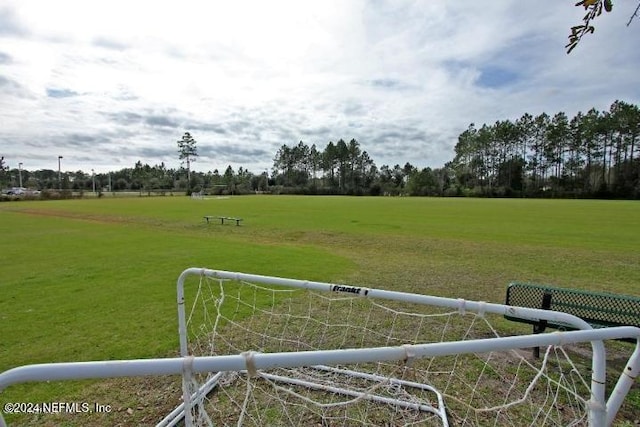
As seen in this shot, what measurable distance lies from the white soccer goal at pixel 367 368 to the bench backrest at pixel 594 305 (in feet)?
1.73

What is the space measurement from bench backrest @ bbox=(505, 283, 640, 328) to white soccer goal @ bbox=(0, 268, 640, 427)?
20.8 inches

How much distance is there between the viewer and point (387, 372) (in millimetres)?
4379

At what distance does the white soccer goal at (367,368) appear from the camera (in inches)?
64.7

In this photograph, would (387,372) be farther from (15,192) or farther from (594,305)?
(15,192)

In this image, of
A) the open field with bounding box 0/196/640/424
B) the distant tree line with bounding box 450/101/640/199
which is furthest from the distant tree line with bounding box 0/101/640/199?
the open field with bounding box 0/196/640/424

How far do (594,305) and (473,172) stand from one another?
323ft

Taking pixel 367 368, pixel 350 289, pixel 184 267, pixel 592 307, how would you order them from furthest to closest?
pixel 184 267, pixel 592 307, pixel 367 368, pixel 350 289

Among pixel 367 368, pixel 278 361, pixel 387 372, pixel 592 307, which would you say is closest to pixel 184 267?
pixel 367 368

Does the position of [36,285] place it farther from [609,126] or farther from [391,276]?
[609,126]

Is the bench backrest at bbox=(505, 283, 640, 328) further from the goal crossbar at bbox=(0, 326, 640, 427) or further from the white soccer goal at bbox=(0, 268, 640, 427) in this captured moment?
the goal crossbar at bbox=(0, 326, 640, 427)

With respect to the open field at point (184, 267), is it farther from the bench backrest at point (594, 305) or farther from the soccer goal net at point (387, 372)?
the bench backrest at point (594, 305)

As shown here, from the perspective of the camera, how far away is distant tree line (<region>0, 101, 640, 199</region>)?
74.1m

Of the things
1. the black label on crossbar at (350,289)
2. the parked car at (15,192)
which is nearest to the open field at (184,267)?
the black label on crossbar at (350,289)

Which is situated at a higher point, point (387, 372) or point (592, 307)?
point (592, 307)
